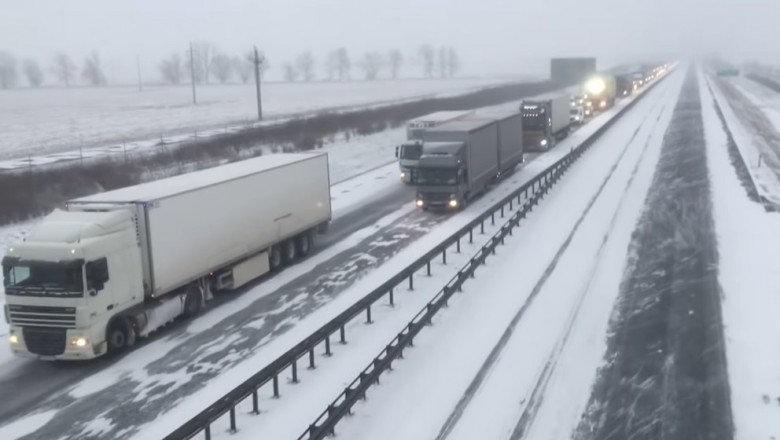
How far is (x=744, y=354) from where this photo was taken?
624 inches

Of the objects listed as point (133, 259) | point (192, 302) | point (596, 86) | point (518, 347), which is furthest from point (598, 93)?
point (133, 259)

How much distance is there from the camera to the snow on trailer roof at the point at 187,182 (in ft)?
61.3

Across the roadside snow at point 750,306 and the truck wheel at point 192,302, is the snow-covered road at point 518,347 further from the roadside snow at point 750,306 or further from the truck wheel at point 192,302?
the truck wheel at point 192,302

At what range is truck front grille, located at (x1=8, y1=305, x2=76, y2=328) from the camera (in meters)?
16.4

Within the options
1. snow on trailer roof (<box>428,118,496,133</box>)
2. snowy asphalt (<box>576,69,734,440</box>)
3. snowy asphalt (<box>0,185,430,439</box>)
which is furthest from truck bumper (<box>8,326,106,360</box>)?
snow on trailer roof (<box>428,118,496,133</box>)

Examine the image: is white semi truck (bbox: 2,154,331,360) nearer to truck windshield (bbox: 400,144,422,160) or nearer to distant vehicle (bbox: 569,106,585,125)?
truck windshield (bbox: 400,144,422,160)

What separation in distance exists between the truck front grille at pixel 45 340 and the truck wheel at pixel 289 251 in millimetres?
9205

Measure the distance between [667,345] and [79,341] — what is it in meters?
12.3

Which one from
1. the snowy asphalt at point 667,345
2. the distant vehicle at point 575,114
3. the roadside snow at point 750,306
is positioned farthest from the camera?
the distant vehicle at point 575,114

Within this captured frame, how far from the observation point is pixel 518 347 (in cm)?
1653

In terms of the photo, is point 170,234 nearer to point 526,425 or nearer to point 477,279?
point 477,279

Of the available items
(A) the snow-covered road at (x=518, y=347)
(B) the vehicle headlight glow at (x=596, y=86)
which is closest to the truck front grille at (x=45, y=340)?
(A) the snow-covered road at (x=518, y=347)

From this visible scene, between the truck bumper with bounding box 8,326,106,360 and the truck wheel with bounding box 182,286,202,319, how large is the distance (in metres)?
3.27

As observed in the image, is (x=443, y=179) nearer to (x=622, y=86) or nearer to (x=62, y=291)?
(x=62, y=291)
